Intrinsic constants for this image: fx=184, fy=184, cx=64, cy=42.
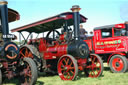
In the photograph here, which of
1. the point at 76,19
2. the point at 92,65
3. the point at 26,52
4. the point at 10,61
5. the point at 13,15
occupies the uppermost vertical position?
the point at 13,15

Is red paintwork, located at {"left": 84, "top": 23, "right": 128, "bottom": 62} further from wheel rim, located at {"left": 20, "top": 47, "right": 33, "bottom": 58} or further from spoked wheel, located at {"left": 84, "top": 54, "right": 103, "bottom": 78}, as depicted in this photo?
wheel rim, located at {"left": 20, "top": 47, "right": 33, "bottom": 58}

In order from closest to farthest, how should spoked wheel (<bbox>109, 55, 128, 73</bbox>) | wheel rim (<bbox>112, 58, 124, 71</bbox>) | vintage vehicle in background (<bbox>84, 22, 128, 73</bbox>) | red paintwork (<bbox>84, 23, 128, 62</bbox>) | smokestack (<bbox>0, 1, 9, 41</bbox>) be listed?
smokestack (<bbox>0, 1, 9, 41</bbox>) → spoked wheel (<bbox>109, 55, 128, 73</bbox>) → wheel rim (<bbox>112, 58, 124, 71</bbox>) → vintage vehicle in background (<bbox>84, 22, 128, 73</bbox>) → red paintwork (<bbox>84, 23, 128, 62</bbox>)

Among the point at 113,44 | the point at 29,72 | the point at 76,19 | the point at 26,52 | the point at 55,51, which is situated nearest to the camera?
the point at 29,72

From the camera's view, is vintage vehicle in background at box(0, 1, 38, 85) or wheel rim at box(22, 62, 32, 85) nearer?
vintage vehicle in background at box(0, 1, 38, 85)

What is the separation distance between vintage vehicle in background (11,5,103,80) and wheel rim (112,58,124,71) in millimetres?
1430

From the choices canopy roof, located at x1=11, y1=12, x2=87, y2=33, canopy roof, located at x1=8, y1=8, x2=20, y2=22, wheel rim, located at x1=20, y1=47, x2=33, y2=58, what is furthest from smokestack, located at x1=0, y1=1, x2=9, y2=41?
wheel rim, located at x1=20, y1=47, x2=33, y2=58

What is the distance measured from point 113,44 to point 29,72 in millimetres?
4868

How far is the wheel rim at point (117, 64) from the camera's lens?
7785 mm

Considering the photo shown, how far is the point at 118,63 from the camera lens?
788cm

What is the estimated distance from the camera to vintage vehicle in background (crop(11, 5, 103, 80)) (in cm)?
616

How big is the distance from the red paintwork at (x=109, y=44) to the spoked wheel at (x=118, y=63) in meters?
0.25

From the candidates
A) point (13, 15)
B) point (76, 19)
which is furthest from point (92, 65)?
point (13, 15)

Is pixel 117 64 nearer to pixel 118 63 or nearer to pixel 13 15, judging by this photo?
pixel 118 63

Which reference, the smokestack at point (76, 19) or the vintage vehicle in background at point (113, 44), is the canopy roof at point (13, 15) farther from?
the vintage vehicle in background at point (113, 44)
